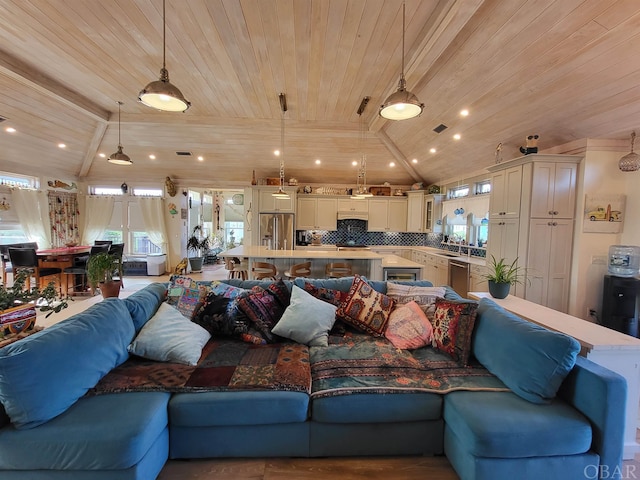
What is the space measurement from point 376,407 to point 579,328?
1571 mm

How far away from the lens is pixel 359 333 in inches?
104

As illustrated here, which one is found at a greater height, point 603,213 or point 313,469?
point 603,213

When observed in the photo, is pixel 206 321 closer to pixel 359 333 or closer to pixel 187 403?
pixel 187 403

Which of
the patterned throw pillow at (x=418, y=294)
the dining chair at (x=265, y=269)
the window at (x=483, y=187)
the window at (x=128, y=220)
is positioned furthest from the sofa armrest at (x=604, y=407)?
the window at (x=128, y=220)

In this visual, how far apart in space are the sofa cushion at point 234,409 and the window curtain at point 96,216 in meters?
7.59

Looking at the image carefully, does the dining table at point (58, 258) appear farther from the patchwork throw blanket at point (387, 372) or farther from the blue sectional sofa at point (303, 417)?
the patchwork throw blanket at point (387, 372)

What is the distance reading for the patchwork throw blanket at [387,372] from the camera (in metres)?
1.80

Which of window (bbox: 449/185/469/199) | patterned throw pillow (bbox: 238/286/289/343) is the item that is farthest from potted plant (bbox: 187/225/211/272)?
window (bbox: 449/185/469/199)

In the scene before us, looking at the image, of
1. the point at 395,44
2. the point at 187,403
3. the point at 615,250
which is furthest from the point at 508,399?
the point at 615,250

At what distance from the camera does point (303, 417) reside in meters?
1.76

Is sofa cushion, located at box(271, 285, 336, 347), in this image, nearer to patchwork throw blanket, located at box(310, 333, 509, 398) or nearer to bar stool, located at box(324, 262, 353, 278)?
patchwork throw blanket, located at box(310, 333, 509, 398)

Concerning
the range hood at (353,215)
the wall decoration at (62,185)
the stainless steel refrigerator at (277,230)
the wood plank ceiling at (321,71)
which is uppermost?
the wood plank ceiling at (321,71)

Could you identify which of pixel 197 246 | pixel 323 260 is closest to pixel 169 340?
pixel 323 260

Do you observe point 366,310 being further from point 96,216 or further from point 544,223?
point 96,216
